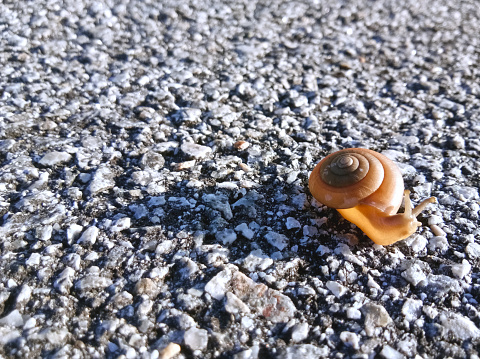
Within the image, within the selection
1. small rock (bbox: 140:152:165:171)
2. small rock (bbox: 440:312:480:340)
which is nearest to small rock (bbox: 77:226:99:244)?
small rock (bbox: 140:152:165:171)

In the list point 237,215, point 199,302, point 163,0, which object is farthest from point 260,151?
point 163,0

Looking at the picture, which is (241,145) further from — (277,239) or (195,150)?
(277,239)

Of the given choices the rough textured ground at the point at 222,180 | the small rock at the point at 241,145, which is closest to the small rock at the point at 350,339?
the rough textured ground at the point at 222,180

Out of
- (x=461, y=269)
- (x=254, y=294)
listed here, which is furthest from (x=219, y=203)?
(x=461, y=269)

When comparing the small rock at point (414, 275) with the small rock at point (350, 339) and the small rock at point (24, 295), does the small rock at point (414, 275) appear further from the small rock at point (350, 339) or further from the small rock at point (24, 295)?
the small rock at point (24, 295)

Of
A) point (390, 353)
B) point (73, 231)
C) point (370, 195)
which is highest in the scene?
point (370, 195)

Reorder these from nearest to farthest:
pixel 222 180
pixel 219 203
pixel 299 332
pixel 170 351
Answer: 1. pixel 170 351
2. pixel 299 332
3. pixel 219 203
4. pixel 222 180
